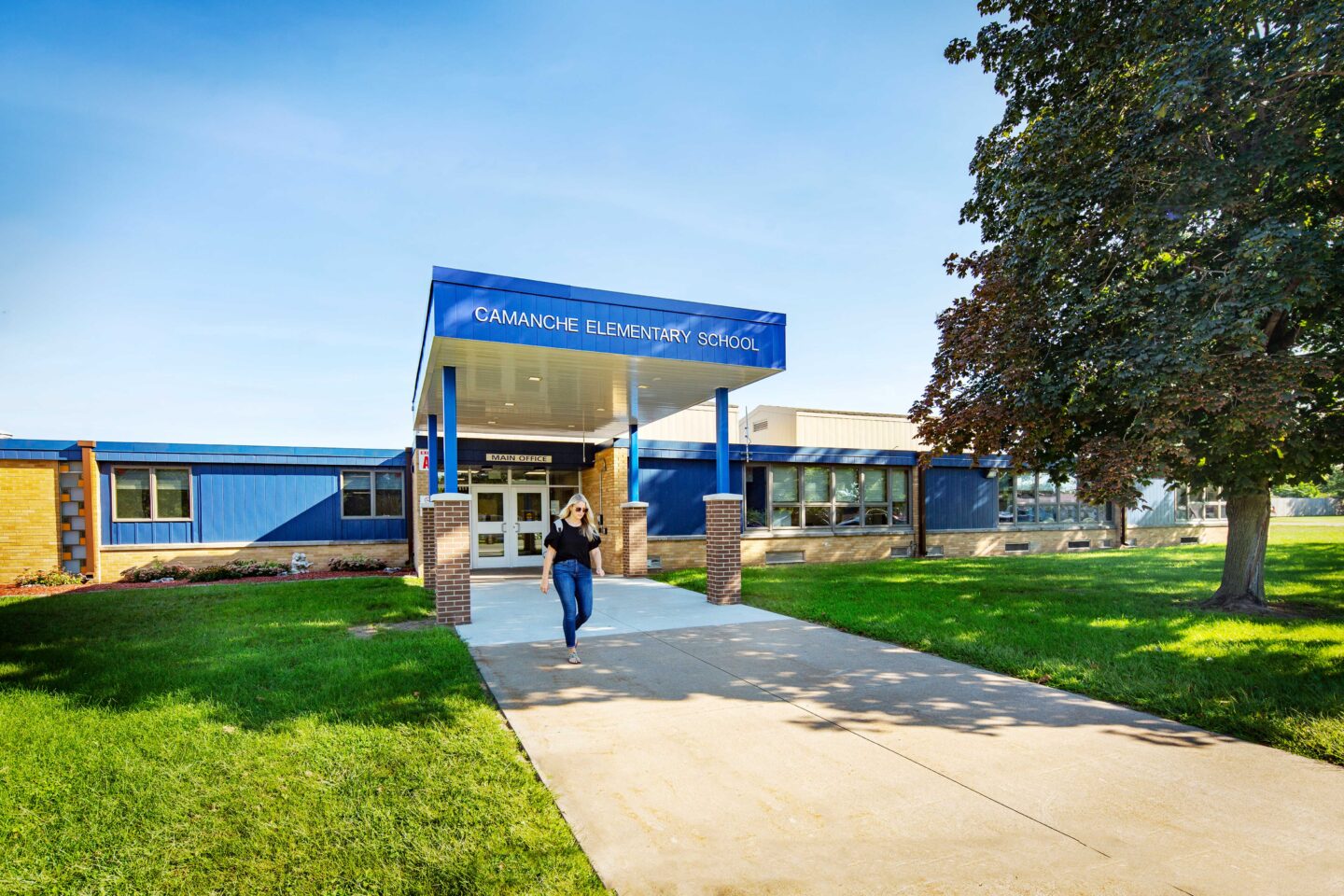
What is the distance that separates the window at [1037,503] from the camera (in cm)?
2156

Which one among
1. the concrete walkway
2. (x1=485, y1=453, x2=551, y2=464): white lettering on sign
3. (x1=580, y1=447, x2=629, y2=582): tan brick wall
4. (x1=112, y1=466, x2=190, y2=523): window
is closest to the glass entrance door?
(x1=485, y1=453, x2=551, y2=464): white lettering on sign

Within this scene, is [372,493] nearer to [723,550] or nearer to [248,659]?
[723,550]

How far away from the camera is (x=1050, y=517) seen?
2238 centimetres

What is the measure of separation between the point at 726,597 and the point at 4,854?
28.6 ft

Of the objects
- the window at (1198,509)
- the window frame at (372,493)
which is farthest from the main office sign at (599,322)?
the window at (1198,509)

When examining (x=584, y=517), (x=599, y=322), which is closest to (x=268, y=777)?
(x=584, y=517)

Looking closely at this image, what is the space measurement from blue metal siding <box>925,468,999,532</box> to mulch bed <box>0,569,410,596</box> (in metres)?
14.9

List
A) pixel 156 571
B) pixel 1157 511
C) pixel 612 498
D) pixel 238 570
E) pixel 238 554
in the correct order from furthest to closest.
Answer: pixel 1157 511
pixel 238 554
pixel 612 498
pixel 238 570
pixel 156 571

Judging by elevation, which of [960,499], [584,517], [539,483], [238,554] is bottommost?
[238,554]

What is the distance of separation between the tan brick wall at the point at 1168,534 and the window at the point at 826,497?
9.72 meters

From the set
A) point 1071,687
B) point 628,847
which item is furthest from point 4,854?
point 1071,687

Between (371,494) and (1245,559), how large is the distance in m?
18.2

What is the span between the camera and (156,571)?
1534 cm

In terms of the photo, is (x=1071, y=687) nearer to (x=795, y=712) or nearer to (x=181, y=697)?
(x=795, y=712)
